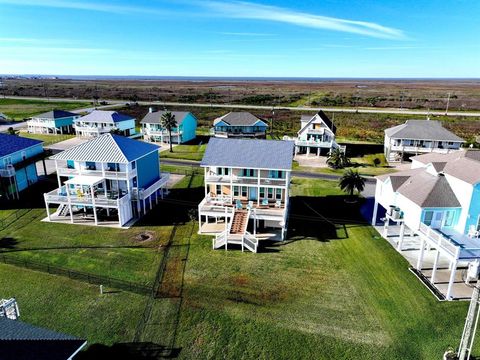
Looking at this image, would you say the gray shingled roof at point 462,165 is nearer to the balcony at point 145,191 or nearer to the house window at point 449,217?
the house window at point 449,217

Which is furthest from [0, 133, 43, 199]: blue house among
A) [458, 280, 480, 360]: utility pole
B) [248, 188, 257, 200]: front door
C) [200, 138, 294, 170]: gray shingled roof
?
[458, 280, 480, 360]: utility pole

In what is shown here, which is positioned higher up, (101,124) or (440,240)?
(101,124)

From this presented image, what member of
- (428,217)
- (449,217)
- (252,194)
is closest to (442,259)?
(449,217)

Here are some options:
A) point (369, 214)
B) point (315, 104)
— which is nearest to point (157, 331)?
point (369, 214)

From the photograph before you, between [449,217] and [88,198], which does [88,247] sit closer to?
[88,198]

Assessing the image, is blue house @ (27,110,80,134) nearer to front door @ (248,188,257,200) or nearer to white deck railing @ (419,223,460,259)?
front door @ (248,188,257,200)

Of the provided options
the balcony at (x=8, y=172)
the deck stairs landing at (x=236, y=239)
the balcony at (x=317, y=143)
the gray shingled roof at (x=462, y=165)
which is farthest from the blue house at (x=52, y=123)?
the gray shingled roof at (x=462, y=165)
